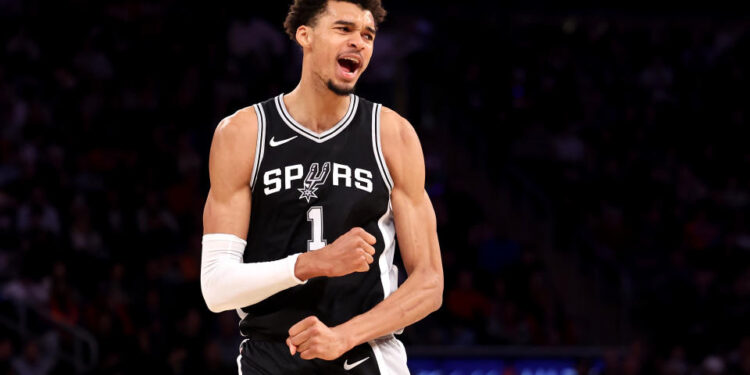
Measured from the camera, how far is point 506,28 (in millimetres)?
16625

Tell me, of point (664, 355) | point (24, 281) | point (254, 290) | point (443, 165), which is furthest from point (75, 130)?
point (254, 290)

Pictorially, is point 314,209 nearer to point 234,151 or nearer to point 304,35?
point 234,151

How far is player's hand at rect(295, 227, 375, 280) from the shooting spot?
11.2 ft

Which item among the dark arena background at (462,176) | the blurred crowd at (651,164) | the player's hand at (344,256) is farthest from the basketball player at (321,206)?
the blurred crowd at (651,164)

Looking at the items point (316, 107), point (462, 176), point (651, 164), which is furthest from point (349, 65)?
point (651, 164)

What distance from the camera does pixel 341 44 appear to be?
3840 millimetres

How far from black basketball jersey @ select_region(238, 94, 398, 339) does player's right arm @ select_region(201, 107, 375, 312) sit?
5 centimetres

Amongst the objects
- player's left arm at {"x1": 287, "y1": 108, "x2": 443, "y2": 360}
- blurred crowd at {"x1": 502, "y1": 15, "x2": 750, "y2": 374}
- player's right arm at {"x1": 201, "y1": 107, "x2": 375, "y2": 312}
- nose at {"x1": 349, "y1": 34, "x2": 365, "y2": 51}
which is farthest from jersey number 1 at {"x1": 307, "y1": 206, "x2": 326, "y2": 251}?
blurred crowd at {"x1": 502, "y1": 15, "x2": 750, "y2": 374}

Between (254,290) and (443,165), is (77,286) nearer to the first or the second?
(443,165)

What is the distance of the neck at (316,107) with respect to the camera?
3.96 m

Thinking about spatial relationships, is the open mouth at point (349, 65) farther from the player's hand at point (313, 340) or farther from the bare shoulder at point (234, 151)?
the player's hand at point (313, 340)

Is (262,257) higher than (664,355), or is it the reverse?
(262,257)

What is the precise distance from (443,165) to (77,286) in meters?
5.82

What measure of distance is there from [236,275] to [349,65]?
884 mm
